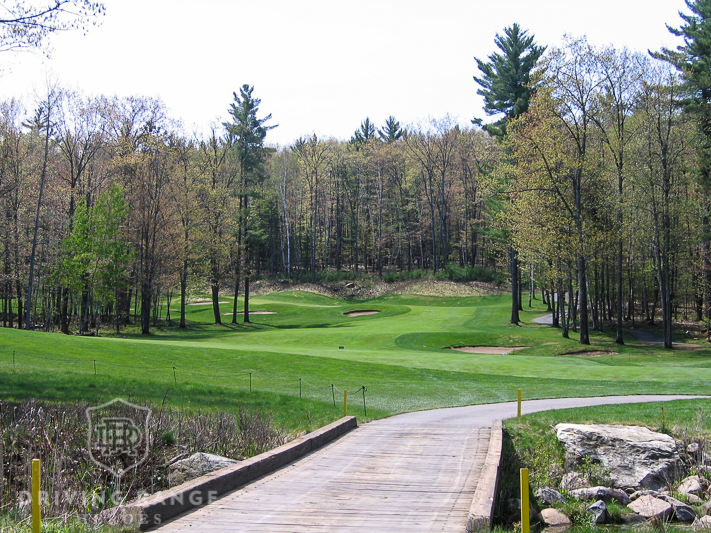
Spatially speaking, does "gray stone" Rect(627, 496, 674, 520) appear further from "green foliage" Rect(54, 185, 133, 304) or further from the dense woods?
"green foliage" Rect(54, 185, 133, 304)

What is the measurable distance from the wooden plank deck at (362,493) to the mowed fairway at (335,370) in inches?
141

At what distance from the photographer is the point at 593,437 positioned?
12.6 metres

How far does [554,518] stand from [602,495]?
75.6 inches

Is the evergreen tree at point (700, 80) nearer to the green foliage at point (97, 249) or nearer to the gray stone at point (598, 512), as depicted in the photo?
the gray stone at point (598, 512)

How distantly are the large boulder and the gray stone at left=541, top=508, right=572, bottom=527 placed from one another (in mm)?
3011

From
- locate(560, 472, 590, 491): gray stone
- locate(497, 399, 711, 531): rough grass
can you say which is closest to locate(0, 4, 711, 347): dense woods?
locate(497, 399, 711, 531): rough grass

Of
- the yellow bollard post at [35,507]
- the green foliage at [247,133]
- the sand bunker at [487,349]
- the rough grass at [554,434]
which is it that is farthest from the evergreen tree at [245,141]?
the yellow bollard post at [35,507]

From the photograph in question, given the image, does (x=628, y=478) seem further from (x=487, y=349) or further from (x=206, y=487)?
(x=487, y=349)

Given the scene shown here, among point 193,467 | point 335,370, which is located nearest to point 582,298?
point 335,370

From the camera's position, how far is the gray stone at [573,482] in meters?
11.5

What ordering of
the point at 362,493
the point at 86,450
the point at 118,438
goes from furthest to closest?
the point at 118,438
the point at 86,450
the point at 362,493

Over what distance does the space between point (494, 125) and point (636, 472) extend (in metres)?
38.2

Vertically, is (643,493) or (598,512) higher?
(598,512)

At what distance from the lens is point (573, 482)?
11602mm
